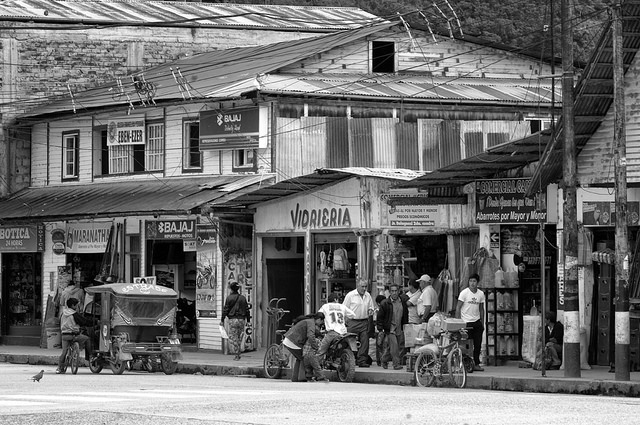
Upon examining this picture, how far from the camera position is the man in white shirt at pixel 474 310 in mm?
26031

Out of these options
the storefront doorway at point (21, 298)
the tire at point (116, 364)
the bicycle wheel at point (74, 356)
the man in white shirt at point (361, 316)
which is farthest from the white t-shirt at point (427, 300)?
the storefront doorway at point (21, 298)

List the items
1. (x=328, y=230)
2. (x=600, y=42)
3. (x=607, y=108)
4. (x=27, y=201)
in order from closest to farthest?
(x=600, y=42)
(x=607, y=108)
(x=328, y=230)
(x=27, y=201)

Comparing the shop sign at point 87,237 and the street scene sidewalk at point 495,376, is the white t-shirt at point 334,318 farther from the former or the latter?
the shop sign at point 87,237

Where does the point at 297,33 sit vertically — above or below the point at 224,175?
above

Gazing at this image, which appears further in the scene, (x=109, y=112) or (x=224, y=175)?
(x=109, y=112)

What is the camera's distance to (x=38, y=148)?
135ft

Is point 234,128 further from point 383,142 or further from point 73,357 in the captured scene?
point 73,357

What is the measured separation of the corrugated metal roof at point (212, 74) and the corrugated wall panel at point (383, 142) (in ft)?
9.40

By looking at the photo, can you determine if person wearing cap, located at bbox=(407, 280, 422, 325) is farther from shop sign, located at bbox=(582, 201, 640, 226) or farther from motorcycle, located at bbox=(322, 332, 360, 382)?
shop sign, located at bbox=(582, 201, 640, 226)

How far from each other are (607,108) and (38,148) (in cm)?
2145

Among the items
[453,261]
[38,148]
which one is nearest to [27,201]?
[38,148]

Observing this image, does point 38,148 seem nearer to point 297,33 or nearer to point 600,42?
point 297,33

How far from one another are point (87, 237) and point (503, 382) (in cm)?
1894

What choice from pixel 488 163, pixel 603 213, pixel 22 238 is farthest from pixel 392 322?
pixel 22 238
